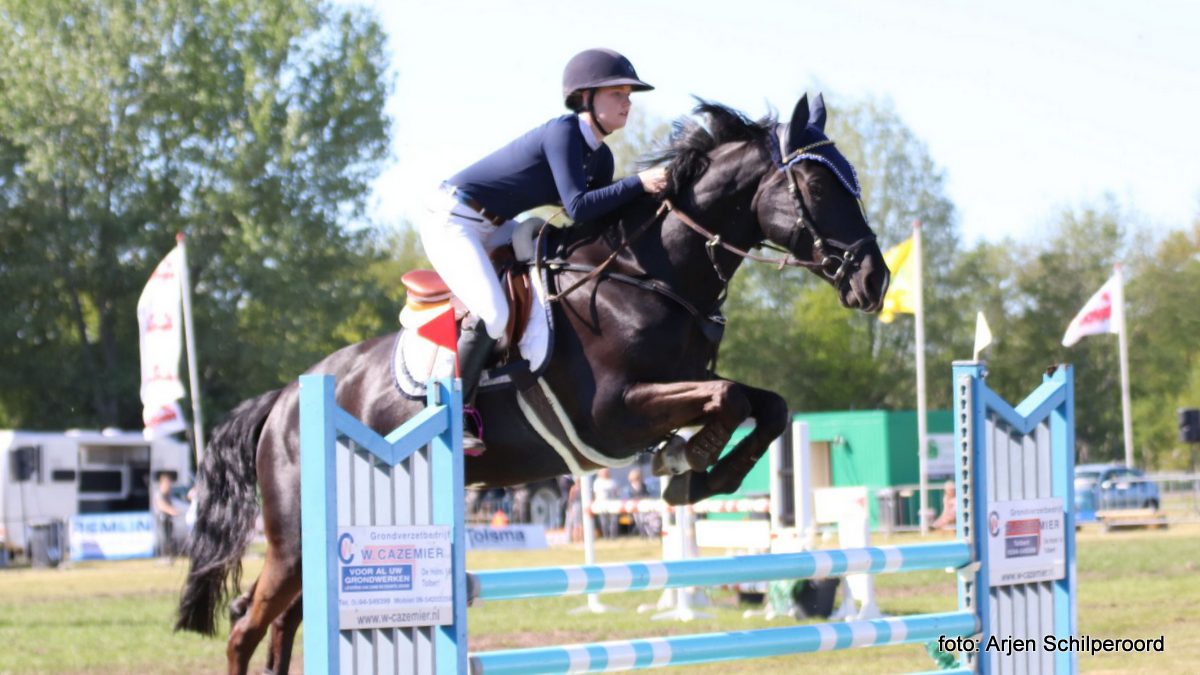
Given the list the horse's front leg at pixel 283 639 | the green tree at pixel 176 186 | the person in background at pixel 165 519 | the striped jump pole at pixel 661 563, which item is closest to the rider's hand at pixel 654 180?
the striped jump pole at pixel 661 563

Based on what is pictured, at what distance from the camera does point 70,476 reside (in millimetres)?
26641

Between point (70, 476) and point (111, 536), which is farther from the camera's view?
point (70, 476)

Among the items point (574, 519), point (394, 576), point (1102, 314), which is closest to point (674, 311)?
point (394, 576)

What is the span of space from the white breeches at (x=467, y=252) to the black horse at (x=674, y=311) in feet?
0.82

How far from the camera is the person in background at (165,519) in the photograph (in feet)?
74.1

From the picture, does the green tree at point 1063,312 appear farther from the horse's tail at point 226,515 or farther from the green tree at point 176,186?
the horse's tail at point 226,515

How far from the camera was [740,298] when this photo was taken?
172 ft

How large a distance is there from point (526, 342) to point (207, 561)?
6.79ft

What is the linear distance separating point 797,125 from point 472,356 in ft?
4.98

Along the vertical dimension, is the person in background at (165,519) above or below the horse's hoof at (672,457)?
below

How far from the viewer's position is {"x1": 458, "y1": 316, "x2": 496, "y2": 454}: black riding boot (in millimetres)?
5707

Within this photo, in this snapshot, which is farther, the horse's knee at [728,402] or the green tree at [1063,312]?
the green tree at [1063,312]

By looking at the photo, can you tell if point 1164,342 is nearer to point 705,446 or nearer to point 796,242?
point 796,242

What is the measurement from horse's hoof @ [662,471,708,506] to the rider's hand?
109 cm
